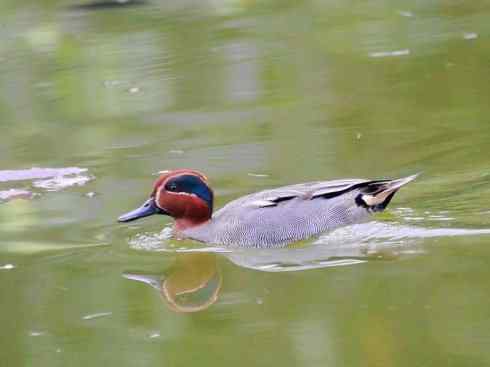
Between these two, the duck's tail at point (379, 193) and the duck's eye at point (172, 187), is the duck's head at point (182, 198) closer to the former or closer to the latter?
the duck's eye at point (172, 187)

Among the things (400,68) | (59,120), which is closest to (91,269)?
(59,120)

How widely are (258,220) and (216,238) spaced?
0.38 meters

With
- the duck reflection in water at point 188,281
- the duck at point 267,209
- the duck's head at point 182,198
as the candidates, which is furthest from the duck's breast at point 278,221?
the duck reflection in water at point 188,281

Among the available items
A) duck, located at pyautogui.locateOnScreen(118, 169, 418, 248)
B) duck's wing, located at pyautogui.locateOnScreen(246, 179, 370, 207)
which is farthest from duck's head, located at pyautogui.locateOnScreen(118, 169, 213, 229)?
duck's wing, located at pyautogui.locateOnScreen(246, 179, 370, 207)

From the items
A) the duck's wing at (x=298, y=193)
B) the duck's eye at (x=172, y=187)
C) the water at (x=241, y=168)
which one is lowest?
the water at (x=241, y=168)

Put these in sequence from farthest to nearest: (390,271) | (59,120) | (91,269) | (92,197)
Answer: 1. (59,120)
2. (92,197)
3. (91,269)
4. (390,271)

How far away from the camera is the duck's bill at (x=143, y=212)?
31.0 ft

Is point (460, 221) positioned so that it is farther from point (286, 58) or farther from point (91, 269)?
point (286, 58)

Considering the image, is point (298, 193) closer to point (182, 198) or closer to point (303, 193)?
point (303, 193)

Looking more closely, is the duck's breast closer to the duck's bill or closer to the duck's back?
the duck's back

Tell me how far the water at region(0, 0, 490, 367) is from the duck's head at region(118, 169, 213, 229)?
0.75 feet

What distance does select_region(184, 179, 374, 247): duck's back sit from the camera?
31.0 ft

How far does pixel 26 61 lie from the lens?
15.9 meters

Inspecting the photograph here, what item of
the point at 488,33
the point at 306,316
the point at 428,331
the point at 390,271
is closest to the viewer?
the point at 428,331
